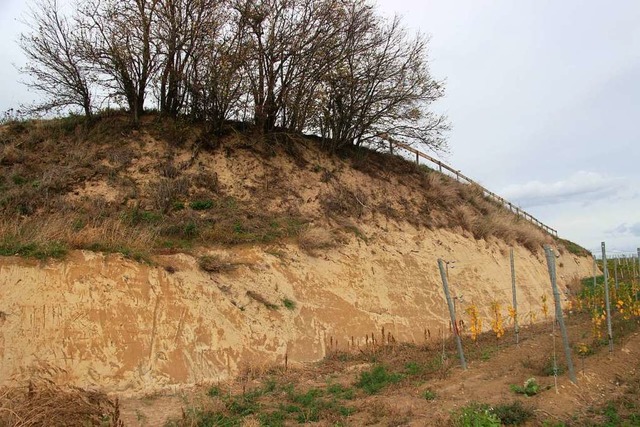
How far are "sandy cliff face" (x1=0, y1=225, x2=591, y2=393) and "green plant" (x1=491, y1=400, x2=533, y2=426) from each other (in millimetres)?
5044

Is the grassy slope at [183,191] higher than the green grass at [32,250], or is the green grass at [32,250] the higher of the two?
the grassy slope at [183,191]

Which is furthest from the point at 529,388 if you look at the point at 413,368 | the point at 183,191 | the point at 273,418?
the point at 183,191

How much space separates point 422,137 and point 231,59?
23.8 feet

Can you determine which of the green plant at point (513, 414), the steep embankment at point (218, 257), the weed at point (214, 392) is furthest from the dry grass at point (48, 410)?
the green plant at point (513, 414)

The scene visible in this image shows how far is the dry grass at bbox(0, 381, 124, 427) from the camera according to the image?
5477 millimetres

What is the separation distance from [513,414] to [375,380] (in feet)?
10.1

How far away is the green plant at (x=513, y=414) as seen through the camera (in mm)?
6508

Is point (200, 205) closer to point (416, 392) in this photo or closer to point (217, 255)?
point (217, 255)

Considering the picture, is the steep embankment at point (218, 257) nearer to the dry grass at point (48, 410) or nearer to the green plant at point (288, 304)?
the green plant at point (288, 304)

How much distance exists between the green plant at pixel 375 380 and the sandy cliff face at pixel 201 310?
189 cm

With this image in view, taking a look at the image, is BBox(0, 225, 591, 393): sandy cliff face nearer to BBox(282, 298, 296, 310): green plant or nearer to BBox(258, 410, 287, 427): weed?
BBox(282, 298, 296, 310): green plant

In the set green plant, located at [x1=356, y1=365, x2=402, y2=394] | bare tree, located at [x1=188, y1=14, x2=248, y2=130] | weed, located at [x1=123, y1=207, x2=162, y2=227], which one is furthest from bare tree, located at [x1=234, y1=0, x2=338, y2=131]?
green plant, located at [x1=356, y1=365, x2=402, y2=394]

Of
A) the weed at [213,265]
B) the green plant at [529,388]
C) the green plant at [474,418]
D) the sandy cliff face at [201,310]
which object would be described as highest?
the weed at [213,265]

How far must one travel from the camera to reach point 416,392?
8336 millimetres
